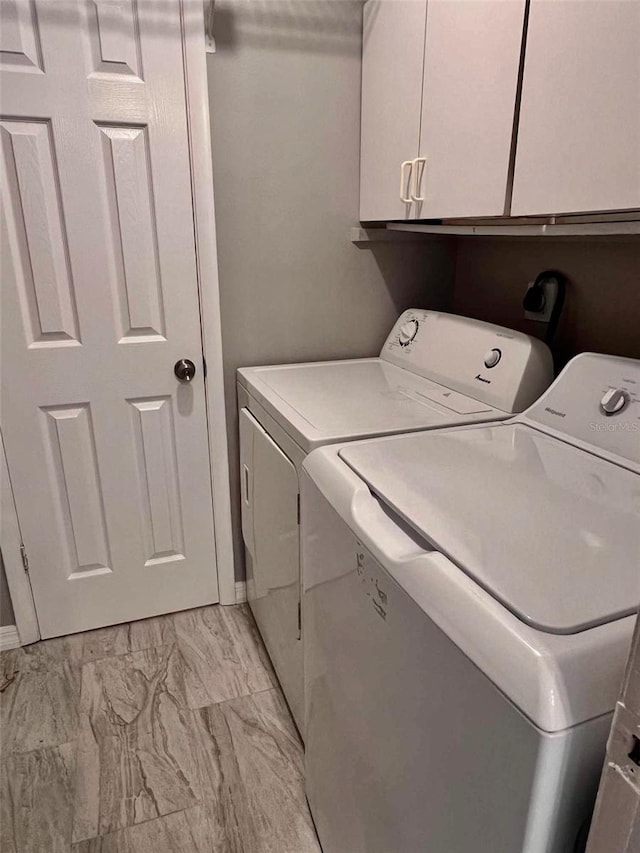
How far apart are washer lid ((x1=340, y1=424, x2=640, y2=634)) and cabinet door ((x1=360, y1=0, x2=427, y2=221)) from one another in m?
0.75

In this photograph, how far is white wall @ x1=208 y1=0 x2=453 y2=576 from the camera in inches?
66.5

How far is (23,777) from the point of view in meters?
1.52

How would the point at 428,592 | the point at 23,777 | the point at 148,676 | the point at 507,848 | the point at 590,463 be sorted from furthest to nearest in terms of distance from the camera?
the point at 148,676 < the point at 23,777 < the point at 590,463 < the point at 428,592 < the point at 507,848

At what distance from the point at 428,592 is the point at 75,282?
1.45 m

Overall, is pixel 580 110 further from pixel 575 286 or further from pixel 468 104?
pixel 575 286

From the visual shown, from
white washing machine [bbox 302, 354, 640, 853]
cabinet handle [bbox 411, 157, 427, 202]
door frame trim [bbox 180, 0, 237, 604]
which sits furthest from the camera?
door frame trim [bbox 180, 0, 237, 604]

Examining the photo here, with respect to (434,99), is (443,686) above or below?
below

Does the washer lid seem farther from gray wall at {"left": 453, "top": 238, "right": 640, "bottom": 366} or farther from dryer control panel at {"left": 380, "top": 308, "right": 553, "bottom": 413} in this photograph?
gray wall at {"left": 453, "top": 238, "right": 640, "bottom": 366}

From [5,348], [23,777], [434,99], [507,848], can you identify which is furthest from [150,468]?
[507,848]

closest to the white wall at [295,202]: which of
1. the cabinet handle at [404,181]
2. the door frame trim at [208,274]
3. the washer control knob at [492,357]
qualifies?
the door frame trim at [208,274]

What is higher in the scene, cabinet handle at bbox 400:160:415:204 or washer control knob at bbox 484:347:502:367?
cabinet handle at bbox 400:160:415:204

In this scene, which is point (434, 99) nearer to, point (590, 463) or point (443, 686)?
point (590, 463)

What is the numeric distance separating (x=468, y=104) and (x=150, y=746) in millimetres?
1826

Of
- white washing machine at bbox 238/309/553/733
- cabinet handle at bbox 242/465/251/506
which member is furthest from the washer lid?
cabinet handle at bbox 242/465/251/506
